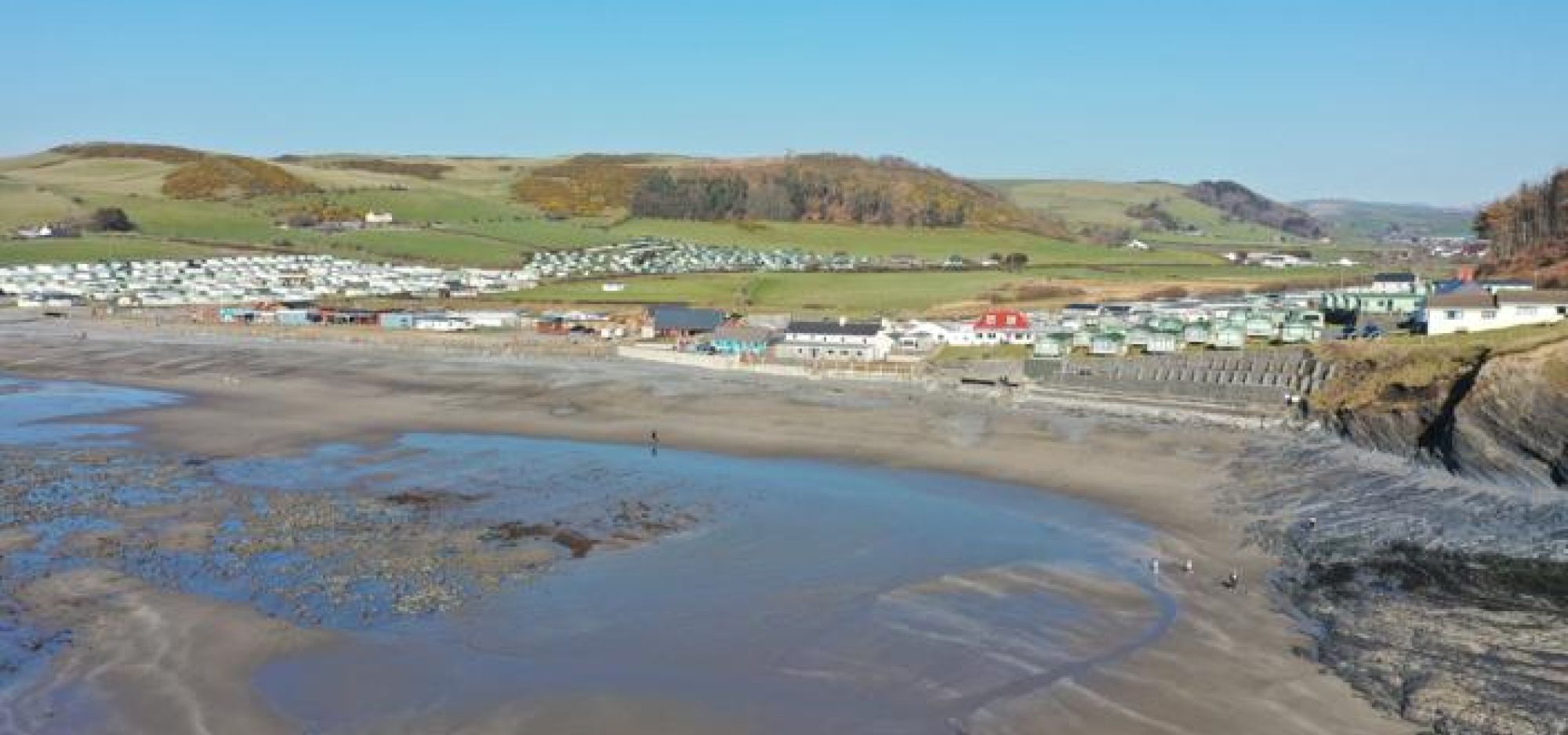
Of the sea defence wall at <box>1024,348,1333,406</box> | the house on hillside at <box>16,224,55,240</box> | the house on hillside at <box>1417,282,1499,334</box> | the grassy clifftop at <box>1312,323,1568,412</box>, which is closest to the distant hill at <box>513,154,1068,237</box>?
the house on hillside at <box>16,224,55,240</box>

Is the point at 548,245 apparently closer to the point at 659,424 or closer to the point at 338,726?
the point at 659,424

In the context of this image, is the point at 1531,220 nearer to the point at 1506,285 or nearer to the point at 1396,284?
the point at 1396,284

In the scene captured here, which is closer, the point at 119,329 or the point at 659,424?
the point at 659,424

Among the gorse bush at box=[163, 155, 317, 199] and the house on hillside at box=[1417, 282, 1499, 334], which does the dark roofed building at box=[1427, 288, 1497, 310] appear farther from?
the gorse bush at box=[163, 155, 317, 199]

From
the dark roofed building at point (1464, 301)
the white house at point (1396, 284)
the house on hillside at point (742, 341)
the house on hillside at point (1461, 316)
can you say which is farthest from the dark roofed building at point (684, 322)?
the house on hillside at point (1461, 316)

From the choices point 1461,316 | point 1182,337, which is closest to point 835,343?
point 1182,337

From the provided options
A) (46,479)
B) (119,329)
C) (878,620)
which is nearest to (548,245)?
(119,329)

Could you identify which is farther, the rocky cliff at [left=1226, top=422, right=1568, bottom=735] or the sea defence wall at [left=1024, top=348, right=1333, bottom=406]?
the sea defence wall at [left=1024, top=348, right=1333, bottom=406]

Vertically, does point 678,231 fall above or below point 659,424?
above
